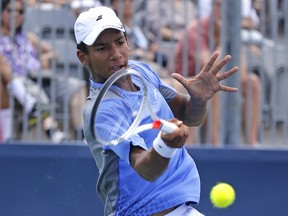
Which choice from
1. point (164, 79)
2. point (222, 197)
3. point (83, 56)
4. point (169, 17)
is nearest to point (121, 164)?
point (83, 56)

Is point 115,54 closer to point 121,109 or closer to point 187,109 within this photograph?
point 121,109

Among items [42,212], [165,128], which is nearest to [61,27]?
[42,212]

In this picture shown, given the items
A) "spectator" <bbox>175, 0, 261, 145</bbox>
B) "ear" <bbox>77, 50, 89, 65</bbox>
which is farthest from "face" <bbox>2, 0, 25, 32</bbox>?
"ear" <bbox>77, 50, 89, 65</bbox>

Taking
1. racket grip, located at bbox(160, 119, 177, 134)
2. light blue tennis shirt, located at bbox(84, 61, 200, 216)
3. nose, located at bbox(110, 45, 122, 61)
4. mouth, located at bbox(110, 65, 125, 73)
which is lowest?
light blue tennis shirt, located at bbox(84, 61, 200, 216)

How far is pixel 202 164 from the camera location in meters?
6.98

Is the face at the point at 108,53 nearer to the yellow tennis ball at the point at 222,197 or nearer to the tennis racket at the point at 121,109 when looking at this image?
Answer: the tennis racket at the point at 121,109

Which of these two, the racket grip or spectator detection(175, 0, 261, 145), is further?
spectator detection(175, 0, 261, 145)

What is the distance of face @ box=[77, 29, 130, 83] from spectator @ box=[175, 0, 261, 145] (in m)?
2.59

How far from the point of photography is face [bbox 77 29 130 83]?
4.46 metres

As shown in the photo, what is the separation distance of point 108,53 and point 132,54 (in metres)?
2.67

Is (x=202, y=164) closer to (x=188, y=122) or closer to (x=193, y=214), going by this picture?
(x=188, y=122)

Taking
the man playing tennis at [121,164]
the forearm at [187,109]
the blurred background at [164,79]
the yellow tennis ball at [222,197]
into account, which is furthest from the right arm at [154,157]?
the blurred background at [164,79]

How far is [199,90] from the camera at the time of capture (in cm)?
491

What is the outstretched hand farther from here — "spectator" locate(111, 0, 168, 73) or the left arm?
"spectator" locate(111, 0, 168, 73)
